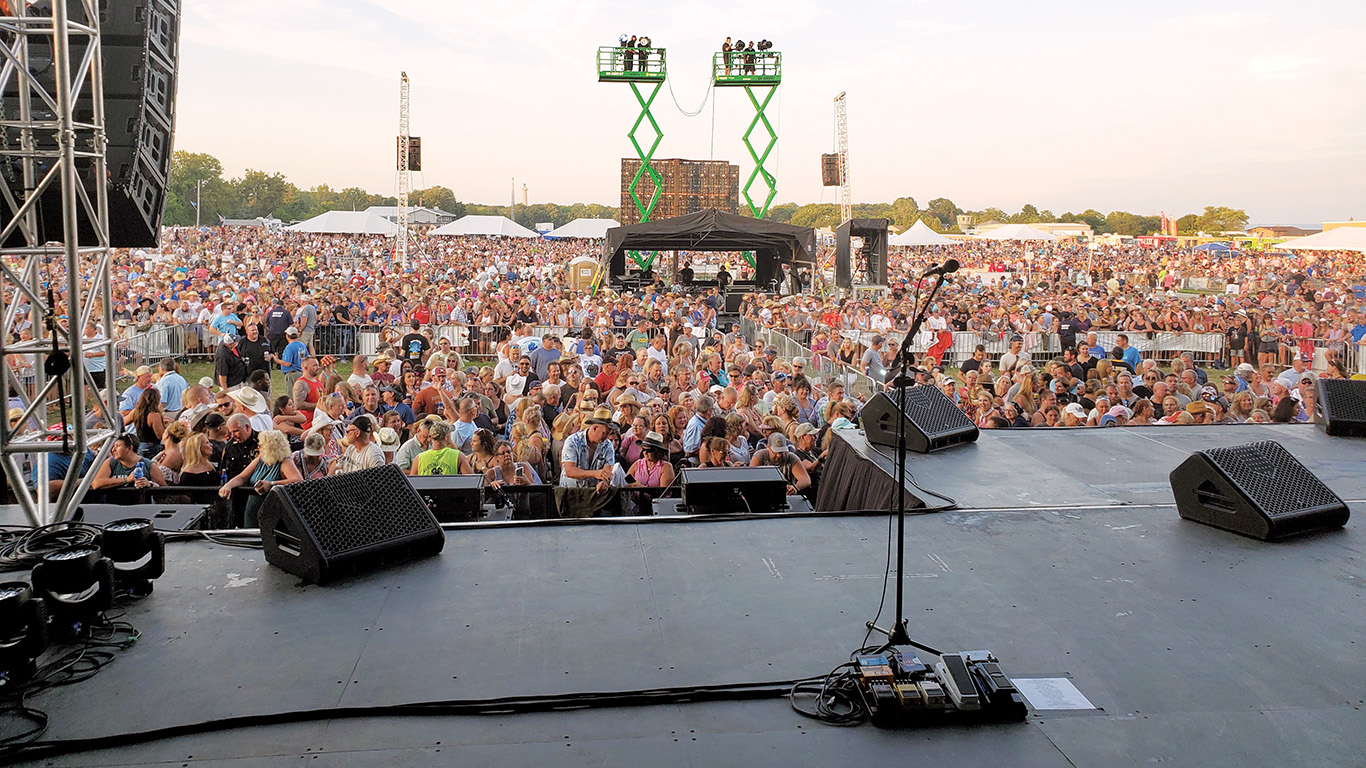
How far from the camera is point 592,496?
720 centimetres

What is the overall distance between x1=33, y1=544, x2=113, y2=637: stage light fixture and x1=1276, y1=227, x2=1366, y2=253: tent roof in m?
36.1

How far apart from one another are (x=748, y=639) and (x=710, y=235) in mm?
16752

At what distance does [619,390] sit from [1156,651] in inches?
285

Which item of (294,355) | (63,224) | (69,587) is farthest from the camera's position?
(294,355)

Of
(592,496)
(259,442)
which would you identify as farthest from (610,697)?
(259,442)

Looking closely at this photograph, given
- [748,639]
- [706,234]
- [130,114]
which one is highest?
[706,234]

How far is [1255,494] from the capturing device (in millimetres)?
5359

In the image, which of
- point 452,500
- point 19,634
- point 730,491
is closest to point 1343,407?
point 730,491

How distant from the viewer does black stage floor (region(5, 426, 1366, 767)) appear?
3191 millimetres

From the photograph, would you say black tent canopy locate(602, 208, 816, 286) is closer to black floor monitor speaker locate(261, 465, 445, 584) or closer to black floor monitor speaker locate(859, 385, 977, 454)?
black floor monitor speaker locate(859, 385, 977, 454)

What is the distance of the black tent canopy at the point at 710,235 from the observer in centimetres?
1948

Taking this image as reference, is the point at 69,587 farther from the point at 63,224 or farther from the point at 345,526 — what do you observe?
the point at 63,224

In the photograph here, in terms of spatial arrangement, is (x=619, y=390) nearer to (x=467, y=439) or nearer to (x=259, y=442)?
(x=467, y=439)

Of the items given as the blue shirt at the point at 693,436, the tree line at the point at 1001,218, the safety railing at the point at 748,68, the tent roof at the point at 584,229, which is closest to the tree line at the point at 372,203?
the tree line at the point at 1001,218
